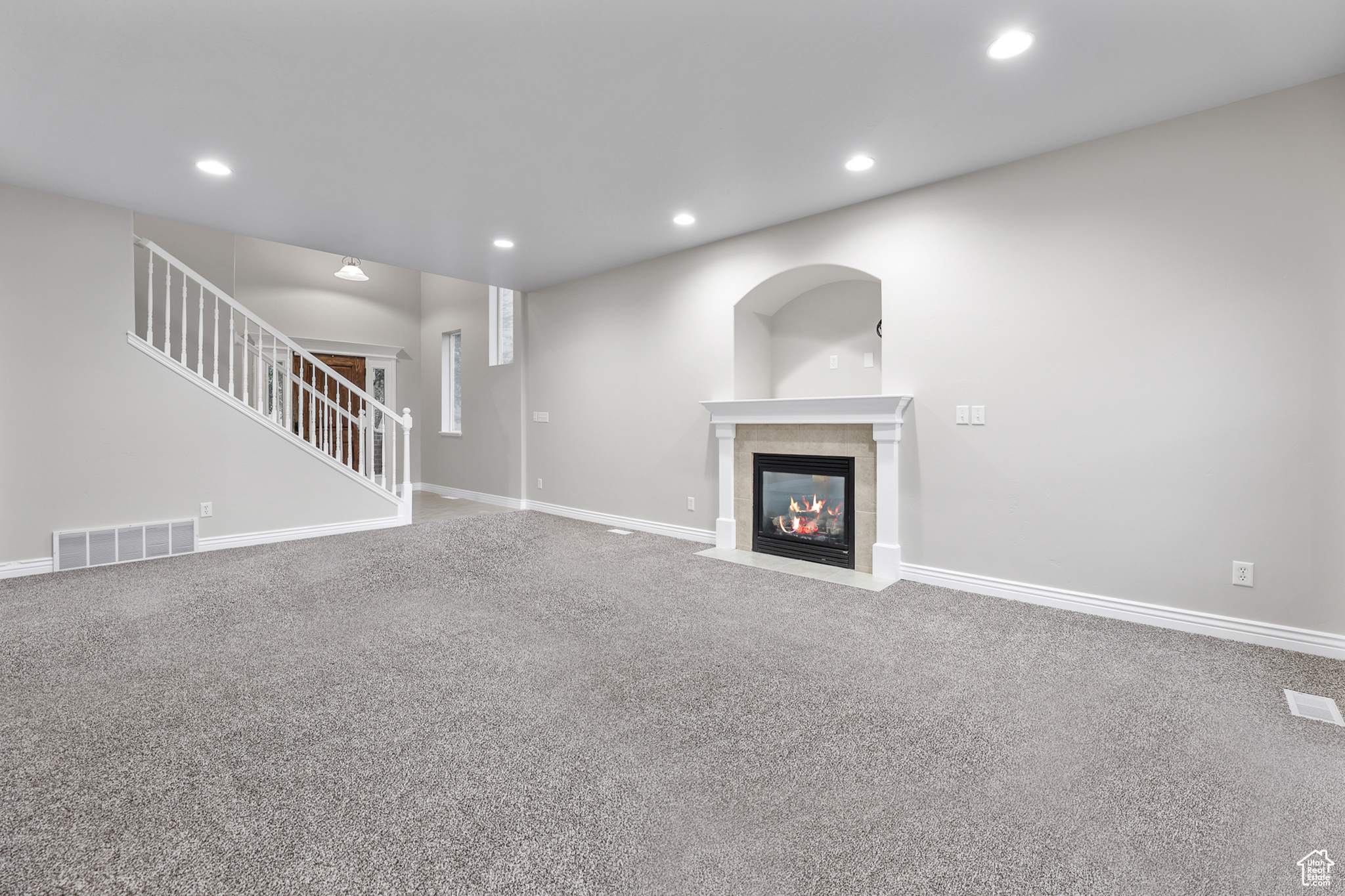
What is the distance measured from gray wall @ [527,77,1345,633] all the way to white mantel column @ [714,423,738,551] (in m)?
1.30

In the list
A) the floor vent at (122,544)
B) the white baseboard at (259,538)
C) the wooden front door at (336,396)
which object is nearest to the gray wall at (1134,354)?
the white baseboard at (259,538)

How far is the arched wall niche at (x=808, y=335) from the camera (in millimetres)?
4230

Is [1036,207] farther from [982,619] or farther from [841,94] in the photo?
[982,619]

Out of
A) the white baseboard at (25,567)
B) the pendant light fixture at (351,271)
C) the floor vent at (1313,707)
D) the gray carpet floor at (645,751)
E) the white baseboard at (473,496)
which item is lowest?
the floor vent at (1313,707)

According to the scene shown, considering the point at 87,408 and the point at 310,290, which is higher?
the point at 310,290

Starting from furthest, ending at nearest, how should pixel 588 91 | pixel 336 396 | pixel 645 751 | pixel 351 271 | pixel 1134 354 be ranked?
pixel 336 396 < pixel 351 271 < pixel 1134 354 < pixel 588 91 < pixel 645 751

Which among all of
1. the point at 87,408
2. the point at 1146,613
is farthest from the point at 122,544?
the point at 1146,613

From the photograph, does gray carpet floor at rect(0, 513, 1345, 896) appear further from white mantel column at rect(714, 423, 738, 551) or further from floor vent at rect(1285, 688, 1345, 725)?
white mantel column at rect(714, 423, 738, 551)

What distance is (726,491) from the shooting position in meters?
4.53

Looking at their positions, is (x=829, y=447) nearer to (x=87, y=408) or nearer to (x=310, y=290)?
(x=87, y=408)

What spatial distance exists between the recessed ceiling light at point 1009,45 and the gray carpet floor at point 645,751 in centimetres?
251

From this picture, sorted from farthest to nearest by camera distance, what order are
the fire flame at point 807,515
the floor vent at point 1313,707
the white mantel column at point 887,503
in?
the fire flame at point 807,515 < the white mantel column at point 887,503 < the floor vent at point 1313,707

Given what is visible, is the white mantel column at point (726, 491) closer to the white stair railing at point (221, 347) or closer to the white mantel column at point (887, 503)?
the white mantel column at point (887, 503)

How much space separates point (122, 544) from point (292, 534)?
3.32 ft
